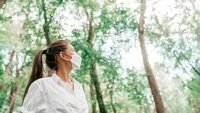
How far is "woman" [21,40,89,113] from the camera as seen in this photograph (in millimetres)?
2553

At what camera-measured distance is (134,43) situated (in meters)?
20.1

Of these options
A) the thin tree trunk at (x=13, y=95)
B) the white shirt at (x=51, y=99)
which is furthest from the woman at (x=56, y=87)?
the thin tree trunk at (x=13, y=95)

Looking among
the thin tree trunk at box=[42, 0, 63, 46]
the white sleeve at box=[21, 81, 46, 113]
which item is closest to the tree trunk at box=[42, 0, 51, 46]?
the thin tree trunk at box=[42, 0, 63, 46]

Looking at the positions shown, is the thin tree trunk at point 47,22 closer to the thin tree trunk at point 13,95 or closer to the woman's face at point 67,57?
the thin tree trunk at point 13,95

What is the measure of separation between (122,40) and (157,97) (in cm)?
606

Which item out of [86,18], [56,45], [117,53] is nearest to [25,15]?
[86,18]

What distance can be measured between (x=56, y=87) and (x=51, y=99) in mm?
131

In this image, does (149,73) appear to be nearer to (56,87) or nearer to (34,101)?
(56,87)

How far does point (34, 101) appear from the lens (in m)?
2.54

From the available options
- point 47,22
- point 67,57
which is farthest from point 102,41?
point 67,57

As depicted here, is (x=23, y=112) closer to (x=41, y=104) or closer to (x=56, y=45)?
(x=41, y=104)

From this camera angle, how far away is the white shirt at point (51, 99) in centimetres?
254

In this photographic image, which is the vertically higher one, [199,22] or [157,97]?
[199,22]

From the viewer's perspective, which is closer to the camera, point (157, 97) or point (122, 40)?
point (157, 97)
